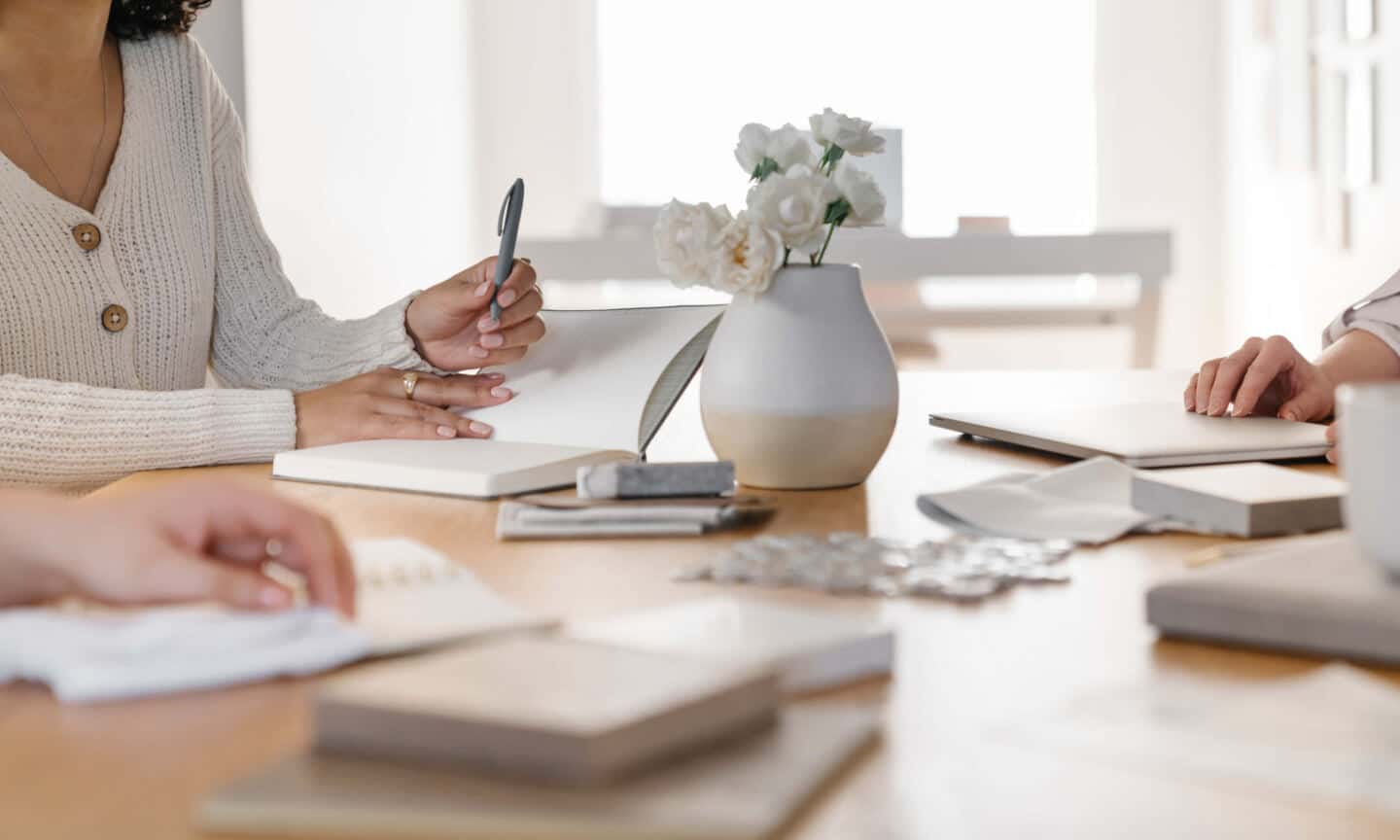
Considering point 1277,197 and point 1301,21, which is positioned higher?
point 1301,21

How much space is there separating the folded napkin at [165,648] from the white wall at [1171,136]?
5212mm

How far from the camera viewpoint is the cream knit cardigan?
4.05 ft

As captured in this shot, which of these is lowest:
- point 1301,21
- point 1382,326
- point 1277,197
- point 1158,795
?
point 1158,795

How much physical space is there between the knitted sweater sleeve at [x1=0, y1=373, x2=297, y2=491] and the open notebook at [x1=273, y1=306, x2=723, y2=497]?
0.33 ft

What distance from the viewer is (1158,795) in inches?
17.8

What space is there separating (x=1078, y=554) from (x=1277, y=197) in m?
4.32

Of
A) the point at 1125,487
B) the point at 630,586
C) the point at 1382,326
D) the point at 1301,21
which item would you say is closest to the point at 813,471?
the point at 1125,487

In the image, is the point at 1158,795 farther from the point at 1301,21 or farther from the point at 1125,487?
the point at 1301,21

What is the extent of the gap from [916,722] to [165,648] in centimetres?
28

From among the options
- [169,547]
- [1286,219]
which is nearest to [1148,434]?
[169,547]

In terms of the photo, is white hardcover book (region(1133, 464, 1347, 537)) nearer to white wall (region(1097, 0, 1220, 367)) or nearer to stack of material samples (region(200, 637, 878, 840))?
stack of material samples (region(200, 637, 878, 840))

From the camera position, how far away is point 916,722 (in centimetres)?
53

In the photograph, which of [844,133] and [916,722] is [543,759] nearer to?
[916,722]

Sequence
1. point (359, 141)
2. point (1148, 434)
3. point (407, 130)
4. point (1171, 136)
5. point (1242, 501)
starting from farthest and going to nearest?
point (1171, 136) → point (407, 130) → point (359, 141) → point (1148, 434) → point (1242, 501)
